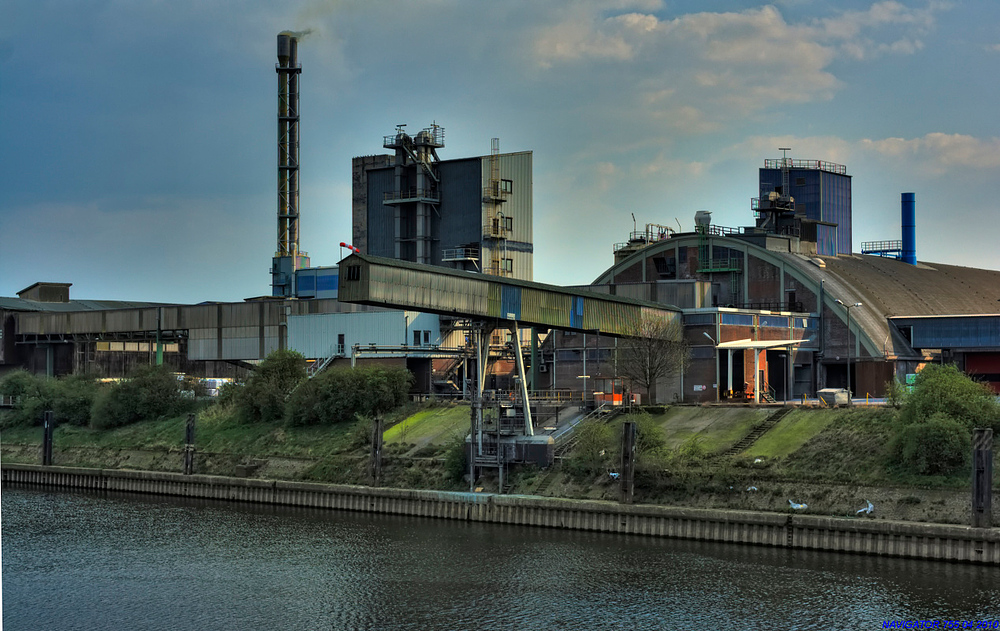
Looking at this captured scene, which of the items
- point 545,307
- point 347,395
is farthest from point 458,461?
point 347,395

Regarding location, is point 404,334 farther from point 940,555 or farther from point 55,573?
point 940,555

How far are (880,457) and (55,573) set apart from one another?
1363 inches

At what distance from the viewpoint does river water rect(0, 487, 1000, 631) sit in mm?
36969

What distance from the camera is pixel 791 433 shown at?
5597 centimetres

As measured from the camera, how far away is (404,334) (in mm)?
85938

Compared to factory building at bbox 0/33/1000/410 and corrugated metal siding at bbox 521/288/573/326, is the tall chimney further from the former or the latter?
corrugated metal siding at bbox 521/288/573/326

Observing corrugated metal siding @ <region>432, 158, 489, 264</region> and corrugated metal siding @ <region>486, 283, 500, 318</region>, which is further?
corrugated metal siding @ <region>432, 158, 489, 264</region>

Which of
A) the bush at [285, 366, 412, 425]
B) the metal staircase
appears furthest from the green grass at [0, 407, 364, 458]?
the metal staircase

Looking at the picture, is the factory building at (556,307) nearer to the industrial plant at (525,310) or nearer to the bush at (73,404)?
the industrial plant at (525,310)

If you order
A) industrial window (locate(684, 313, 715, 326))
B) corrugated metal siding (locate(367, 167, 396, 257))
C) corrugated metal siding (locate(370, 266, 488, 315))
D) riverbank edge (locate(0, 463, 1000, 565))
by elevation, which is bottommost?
riverbank edge (locate(0, 463, 1000, 565))

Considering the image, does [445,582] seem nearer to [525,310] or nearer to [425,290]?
[425,290]

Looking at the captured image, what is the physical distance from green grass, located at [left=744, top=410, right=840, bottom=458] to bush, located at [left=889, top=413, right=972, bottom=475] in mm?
6469

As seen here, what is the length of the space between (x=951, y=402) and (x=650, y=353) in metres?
20.8

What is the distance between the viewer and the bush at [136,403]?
84.2 metres
